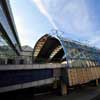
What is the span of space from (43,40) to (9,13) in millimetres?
15810

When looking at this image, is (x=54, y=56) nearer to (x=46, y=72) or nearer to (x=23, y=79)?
(x=46, y=72)

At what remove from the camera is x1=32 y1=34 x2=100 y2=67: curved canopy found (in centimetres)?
2894

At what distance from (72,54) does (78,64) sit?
2359 mm

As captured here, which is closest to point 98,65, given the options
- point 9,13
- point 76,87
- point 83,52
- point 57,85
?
point 83,52

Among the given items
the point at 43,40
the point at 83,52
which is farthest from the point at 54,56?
the point at 83,52

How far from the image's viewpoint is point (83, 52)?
34781mm

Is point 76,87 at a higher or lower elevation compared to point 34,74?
lower

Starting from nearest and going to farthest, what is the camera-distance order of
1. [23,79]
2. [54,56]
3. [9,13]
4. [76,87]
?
[23,79] → [9,13] → [76,87] → [54,56]

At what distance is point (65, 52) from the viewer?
28.6 metres

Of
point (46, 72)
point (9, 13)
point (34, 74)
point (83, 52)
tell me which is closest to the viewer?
point (34, 74)

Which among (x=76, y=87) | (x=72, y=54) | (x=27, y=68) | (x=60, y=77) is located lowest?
(x=76, y=87)

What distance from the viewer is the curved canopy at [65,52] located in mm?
28938

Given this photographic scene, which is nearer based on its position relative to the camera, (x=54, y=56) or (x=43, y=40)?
(x=43, y=40)

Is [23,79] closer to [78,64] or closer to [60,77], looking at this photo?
[60,77]
